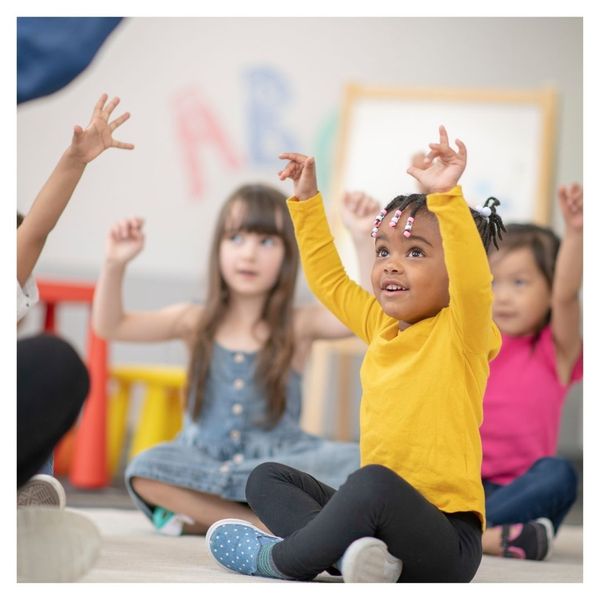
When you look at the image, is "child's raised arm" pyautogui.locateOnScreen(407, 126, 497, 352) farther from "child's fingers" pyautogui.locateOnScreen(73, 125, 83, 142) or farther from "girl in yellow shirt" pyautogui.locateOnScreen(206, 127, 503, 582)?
"child's fingers" pyautogui.locateOnScreen(73, 125, 83, 142)

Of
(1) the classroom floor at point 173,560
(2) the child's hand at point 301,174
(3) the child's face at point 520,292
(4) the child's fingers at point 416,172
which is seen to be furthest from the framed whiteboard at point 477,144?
(4) the child's fingers at point 416,172

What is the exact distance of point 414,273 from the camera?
858 mm

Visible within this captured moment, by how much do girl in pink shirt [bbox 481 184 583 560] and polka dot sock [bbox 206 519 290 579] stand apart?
0.52m

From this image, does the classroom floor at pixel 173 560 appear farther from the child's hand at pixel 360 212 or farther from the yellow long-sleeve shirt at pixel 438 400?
the child's hand at pixel 360 212

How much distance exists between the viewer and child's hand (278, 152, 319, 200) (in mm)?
931

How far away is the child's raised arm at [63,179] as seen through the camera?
916 mm

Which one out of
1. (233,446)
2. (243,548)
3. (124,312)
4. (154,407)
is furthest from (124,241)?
(154,407)

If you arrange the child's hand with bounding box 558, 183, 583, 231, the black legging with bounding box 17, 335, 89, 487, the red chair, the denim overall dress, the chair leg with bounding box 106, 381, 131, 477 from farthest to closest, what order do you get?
1. the chair leg with bounding box 106, 381, 131, 477
2. the red chair
3. the denim overall dress
4. the child's hand with bounding box 558, 183, 583, 231
5. the black legging with bounding box 17, 335, 89, 487

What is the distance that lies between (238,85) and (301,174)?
2002 mm

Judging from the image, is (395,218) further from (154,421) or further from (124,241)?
(154,421)

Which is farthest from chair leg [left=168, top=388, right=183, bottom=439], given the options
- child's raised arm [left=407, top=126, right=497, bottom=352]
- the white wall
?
child's raised arm [left=407, top=126, right=497, bottom=352]

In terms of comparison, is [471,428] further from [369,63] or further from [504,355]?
[369,63]
